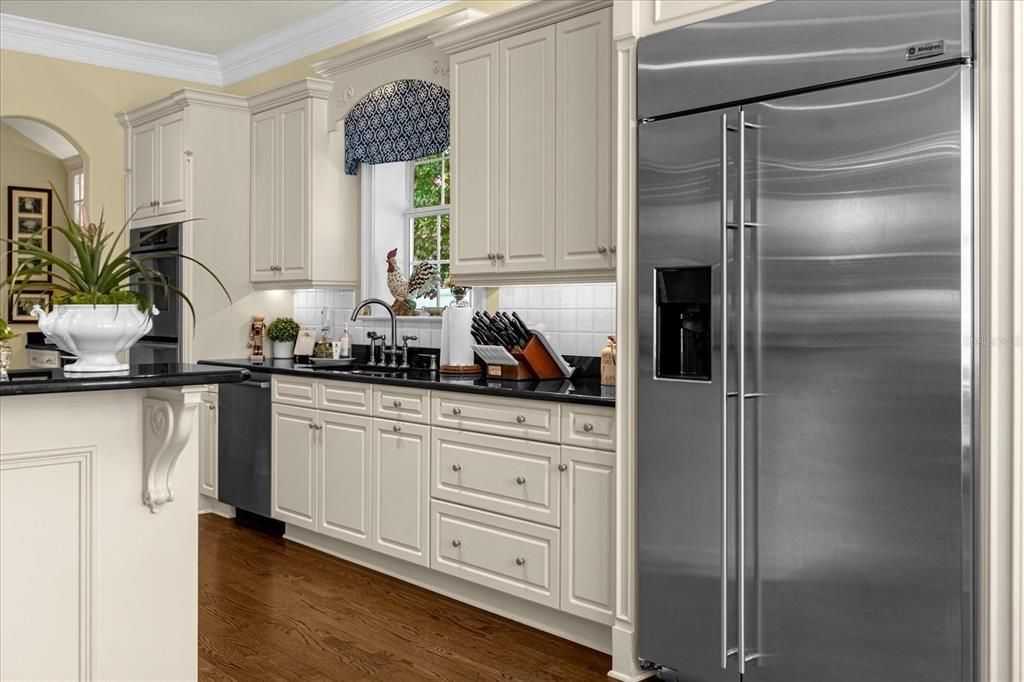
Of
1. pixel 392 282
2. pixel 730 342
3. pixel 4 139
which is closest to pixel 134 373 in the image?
pixel 730 342

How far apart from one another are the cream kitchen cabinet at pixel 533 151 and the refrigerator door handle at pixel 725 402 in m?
0.82

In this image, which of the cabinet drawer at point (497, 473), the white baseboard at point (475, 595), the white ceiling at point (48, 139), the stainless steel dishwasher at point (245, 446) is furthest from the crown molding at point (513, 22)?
the white ceiling at point (48, 139)

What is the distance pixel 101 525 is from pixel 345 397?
196 cm

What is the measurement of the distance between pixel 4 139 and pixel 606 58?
7.01 meters

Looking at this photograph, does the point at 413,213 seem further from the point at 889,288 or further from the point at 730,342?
the point at 889,288

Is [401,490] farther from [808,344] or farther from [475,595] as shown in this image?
[808,344]

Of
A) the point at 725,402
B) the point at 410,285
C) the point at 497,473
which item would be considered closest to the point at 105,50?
the point at 410,285

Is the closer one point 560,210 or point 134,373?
point 134,373

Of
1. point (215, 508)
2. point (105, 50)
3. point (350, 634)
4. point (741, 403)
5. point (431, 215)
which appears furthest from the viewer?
point (105, 50)

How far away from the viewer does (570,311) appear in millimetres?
4207

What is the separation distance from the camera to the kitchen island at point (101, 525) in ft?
7.54

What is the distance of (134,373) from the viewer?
2299 mm

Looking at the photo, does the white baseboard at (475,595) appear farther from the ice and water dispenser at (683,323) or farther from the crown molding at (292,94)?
the crown molding at (292,94)

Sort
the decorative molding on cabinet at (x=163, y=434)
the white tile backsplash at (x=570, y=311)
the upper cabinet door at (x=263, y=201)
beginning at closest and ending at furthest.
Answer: the decorative molding on cabinet at (x=163, y=434), the white tile backsplash at (x=570, y=311), the upper cabinet door at (x=263, y=201)
